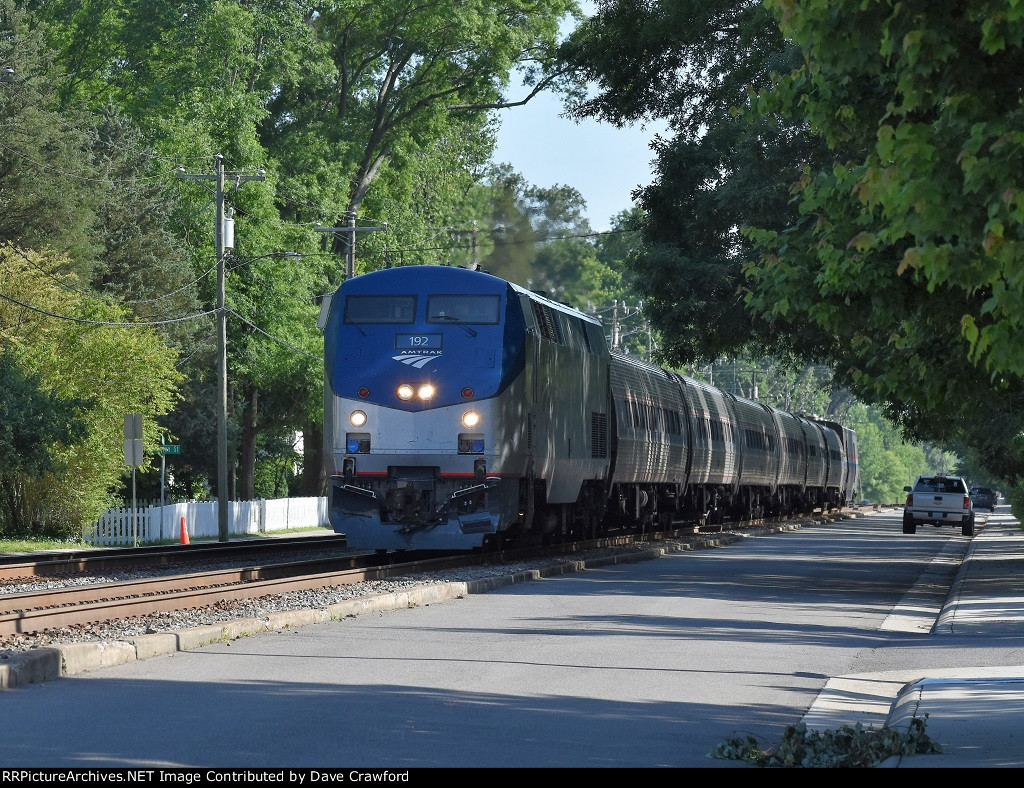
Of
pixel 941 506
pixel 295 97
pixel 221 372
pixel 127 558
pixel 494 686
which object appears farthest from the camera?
pixel 295 97

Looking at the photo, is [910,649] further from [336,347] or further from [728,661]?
[336,347]

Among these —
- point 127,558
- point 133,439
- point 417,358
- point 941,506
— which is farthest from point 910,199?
point 941,506

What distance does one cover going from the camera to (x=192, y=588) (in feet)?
67.7

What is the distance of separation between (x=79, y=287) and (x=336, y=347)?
28298 mm

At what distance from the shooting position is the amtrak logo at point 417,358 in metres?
23.2

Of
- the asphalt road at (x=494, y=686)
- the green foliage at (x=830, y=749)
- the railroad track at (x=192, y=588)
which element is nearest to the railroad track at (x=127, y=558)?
the railroad track at (x=192, y=588)

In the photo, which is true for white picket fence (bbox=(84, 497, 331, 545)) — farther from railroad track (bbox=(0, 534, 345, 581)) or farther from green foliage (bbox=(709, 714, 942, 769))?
green foliage (bbox=(709, 714, 942, 769))

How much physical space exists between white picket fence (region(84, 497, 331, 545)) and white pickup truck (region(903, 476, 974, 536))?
19414 mm

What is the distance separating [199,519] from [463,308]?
23.6 m

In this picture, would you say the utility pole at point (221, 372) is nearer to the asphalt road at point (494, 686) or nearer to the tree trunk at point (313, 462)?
the tree trunk at point (313, 462)

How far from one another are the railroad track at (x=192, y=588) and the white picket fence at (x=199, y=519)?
549 inches

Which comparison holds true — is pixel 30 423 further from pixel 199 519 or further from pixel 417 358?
A: pixel 417 358
